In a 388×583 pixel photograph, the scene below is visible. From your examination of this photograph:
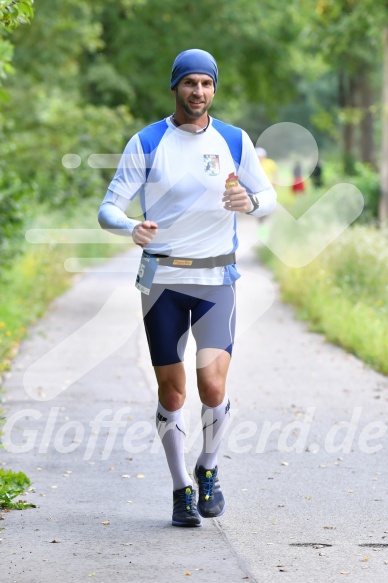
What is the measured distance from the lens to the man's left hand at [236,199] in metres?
5.41

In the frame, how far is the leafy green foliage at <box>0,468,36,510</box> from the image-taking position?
617cm

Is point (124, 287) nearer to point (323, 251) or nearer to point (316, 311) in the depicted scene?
point (323, 251)

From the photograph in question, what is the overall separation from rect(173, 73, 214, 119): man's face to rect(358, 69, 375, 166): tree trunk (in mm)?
28864

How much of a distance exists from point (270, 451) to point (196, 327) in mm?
2149

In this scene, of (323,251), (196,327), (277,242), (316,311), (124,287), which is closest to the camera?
(196,327)

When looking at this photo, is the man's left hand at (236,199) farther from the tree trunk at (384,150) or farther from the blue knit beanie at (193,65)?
the tree trunk at (384,150)

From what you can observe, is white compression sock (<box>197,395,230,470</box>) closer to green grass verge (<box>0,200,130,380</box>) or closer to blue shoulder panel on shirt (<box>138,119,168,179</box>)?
blue shoulder panel on shirt (<box>138,119,168,179</box>)

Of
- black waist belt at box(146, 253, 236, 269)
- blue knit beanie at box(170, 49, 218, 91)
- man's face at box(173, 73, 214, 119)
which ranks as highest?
blue knit beanie at box(170, 49, 218, 91)

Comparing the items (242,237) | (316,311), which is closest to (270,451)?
(316,311)

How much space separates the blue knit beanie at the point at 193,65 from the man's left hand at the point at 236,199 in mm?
562

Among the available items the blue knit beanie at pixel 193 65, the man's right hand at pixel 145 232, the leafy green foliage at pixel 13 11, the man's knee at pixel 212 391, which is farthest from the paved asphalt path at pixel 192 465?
the leafy green foliage at pixel 13 11

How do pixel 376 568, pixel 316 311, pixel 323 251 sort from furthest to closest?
pixel 323 251, pixel 316 311, pixel 376 568

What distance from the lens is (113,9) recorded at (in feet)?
127

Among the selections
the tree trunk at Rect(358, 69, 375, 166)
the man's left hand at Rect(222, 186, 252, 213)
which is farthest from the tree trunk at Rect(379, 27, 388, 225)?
the man's left hand at Rect(222, 186, 252, 213)
